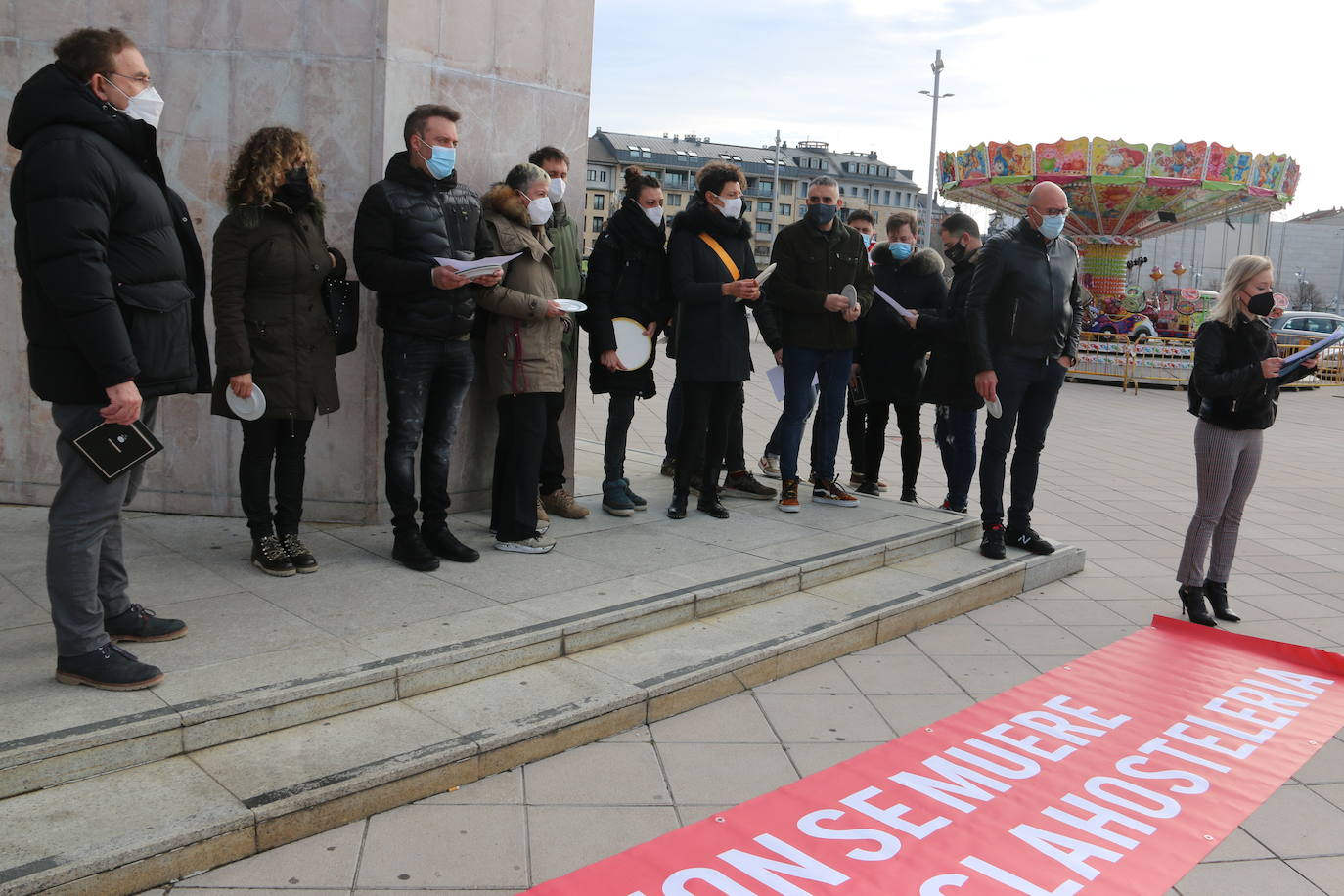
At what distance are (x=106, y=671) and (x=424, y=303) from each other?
1977mm

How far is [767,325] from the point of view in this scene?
613 centimetres

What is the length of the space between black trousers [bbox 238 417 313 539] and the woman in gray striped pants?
4074mm

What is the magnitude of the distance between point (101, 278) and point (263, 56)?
7.89 ft

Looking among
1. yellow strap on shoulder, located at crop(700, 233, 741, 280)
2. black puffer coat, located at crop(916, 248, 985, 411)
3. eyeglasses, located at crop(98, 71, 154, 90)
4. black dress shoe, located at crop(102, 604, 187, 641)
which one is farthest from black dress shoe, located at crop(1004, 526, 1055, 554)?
eyeglasses, located at crop(98, 71, 154, 90)

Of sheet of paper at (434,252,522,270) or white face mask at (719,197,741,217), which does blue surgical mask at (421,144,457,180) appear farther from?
white face mask at (719,197,741,217)

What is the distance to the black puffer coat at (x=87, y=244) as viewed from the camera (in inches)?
120

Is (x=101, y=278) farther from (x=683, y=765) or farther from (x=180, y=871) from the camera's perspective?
(x=683, y=765)

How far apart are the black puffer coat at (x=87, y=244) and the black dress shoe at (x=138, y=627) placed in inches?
30.8

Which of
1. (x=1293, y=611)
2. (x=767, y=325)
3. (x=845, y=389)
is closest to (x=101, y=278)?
(x=767, y=325)

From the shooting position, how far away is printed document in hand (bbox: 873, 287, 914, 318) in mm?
6555

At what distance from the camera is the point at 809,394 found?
6395mm

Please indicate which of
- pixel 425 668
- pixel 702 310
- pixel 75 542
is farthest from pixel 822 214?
pixel 75 542

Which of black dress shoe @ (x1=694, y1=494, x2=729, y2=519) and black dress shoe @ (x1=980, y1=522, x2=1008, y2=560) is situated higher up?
black dress shoe @ (x1=694, y1=494, x2=729, y2=519)

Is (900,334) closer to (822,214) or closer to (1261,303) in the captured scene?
(822,214)
